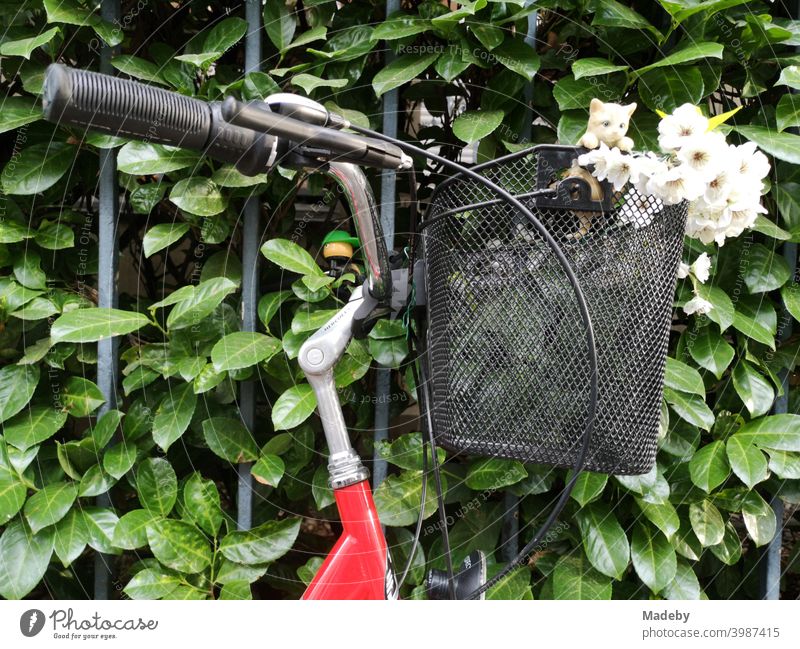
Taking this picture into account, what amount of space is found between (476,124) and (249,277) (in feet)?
1.49

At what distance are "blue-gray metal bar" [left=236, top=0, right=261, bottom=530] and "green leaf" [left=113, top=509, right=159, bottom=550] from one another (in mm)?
158

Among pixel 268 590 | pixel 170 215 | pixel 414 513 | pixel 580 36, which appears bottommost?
pixel 268 590

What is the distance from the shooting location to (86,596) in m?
1.39

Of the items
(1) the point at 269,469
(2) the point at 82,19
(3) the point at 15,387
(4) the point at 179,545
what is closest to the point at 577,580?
(1) the point at 269,469

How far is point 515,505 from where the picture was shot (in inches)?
49.3

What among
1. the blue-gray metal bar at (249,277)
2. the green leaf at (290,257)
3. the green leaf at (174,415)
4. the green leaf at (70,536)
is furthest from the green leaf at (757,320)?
the green leaf at (70,536)

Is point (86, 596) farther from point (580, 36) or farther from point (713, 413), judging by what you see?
point (580, 36)

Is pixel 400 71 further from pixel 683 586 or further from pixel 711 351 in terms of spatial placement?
pixel 683 586

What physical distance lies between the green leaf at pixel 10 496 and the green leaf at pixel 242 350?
0.39 m

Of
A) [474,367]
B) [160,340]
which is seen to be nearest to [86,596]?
[160,340]

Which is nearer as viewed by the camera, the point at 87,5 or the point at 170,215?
the point at 87,5

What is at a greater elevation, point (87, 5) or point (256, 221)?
point (87, 5)

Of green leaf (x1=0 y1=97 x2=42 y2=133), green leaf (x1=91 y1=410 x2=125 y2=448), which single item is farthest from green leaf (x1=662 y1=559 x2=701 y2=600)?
green leaf (x1=0 y1=97 x2=42 y2=133)
